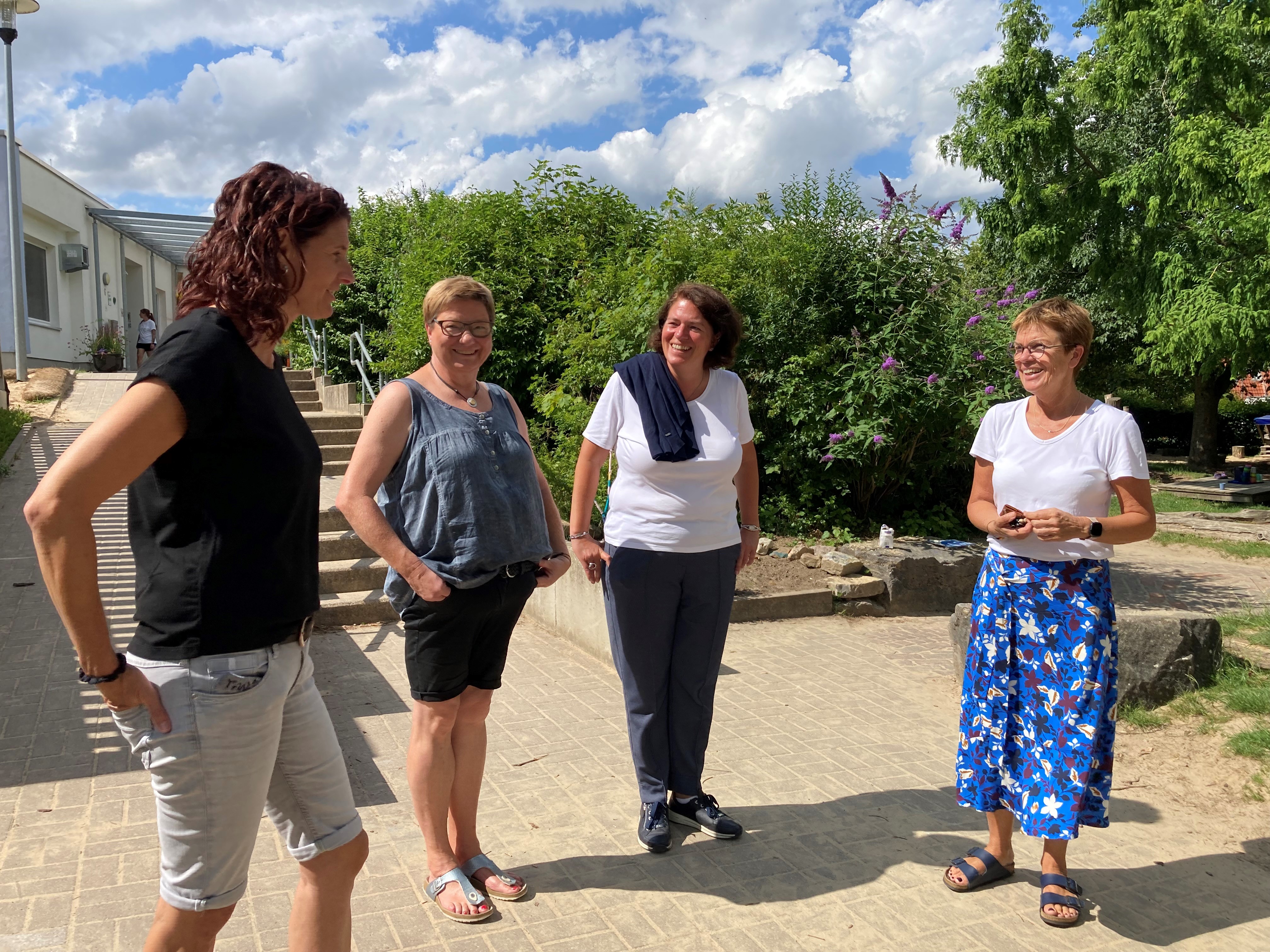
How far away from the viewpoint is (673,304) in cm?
371

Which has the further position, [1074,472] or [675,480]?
[675,480]

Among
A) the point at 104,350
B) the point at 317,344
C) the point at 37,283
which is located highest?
the point at 37,283

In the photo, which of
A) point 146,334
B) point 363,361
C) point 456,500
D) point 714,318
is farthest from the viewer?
point 146,334

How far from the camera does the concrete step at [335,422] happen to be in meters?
11.4

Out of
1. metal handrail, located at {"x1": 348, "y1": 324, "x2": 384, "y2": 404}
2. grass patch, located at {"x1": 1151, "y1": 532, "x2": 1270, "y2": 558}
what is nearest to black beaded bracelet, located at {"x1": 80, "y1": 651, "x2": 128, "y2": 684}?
metal handrail, located at {"x1": 348, "y1": 324, "x2": 384, "y2": 404}

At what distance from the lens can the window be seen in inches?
746

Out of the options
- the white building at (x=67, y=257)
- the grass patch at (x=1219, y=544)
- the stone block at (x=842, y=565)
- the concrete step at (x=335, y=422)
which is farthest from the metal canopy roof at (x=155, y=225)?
the grass patch at (x=1219, y=544)

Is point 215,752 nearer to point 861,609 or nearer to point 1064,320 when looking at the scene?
point 1064,320

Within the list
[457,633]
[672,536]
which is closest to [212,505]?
[457,633]

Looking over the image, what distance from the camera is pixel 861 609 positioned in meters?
7.75

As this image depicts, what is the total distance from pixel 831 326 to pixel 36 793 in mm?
7762

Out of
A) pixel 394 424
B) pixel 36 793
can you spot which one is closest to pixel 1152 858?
pixel 394 424

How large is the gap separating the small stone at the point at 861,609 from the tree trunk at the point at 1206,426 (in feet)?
64.6

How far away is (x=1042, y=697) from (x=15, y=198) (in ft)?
57.1
